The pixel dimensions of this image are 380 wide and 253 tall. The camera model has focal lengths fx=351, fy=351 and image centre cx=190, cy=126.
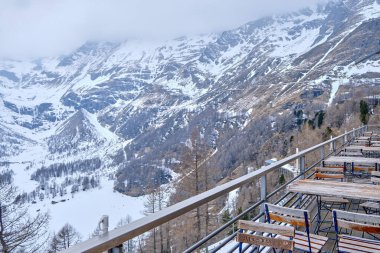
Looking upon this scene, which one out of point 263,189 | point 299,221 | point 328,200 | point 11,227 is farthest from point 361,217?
point 11,227

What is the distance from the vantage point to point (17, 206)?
18625mm

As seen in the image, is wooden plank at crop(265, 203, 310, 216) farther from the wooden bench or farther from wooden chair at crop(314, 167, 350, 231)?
the wooden bench

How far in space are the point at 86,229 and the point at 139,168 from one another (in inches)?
2345

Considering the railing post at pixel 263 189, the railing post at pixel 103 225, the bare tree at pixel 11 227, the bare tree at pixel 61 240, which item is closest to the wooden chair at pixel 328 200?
A: the railing post at pixel 263 189

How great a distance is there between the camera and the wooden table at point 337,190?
4.86 metres

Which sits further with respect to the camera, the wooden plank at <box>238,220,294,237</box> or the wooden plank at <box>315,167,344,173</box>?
the wooden plank at <box>315,167,344,173</box>

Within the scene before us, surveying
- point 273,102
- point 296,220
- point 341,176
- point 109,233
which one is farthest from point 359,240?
point 273,102

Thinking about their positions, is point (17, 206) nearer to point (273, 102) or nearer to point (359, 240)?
point (359, 240)

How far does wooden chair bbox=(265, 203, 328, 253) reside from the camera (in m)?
3.66

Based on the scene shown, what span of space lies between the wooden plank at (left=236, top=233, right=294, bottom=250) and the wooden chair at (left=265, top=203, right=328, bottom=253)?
53cm

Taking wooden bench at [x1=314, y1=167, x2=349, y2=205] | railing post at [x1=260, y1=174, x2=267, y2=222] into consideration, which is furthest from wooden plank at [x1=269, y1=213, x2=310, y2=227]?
wooden bench at [x1=314, y1=167, x2=349, y2=205]

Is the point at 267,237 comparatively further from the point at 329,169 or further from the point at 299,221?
the point at 329,169

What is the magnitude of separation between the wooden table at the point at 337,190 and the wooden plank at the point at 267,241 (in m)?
1.88

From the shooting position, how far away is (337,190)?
5.17 meters
